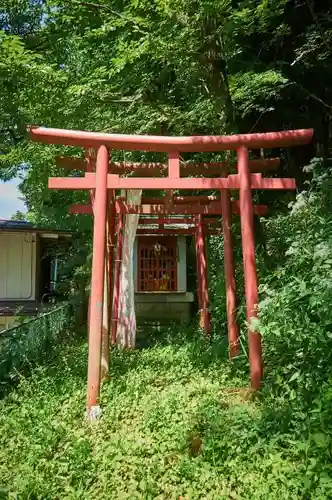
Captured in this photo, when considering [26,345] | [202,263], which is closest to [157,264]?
[202,263]

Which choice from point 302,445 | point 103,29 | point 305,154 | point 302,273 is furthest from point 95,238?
point 305,154

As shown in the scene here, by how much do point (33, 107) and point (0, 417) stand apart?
15.7ft

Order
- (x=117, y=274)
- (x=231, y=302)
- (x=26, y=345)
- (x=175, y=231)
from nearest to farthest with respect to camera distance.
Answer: (x=231, y=302) < (x=26, y=345) < (x=117, y=274) < (x=175, y=231)

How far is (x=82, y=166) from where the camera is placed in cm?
651

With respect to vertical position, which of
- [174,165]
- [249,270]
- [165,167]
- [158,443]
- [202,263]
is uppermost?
[165,167]

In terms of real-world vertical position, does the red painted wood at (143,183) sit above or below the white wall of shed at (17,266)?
above

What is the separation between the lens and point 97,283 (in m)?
4.84

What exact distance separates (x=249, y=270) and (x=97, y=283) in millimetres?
1824

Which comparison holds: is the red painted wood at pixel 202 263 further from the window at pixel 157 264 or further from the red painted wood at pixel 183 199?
the window at pixel 157 264

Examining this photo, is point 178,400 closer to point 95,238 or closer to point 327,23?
point 95,238

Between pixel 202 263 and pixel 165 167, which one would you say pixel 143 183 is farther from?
pixel 202 263

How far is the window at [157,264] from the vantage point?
38.7 ft

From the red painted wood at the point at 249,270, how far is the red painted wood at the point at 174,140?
182 millimetres

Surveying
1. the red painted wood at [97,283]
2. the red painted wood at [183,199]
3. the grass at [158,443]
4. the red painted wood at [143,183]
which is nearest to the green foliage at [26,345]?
the grass at [158,443]
